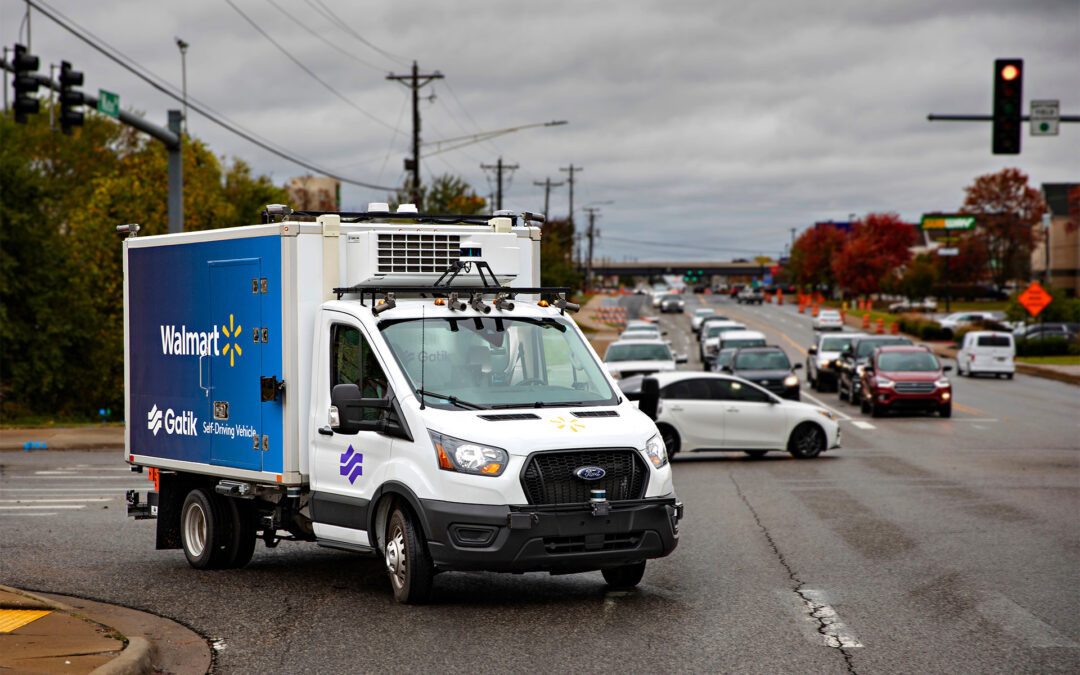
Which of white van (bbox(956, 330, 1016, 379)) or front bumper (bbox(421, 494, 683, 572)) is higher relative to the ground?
Answer: front bumper (bbox(421, 494, 683, 572))

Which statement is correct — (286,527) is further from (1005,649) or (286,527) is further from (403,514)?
(1005,649)

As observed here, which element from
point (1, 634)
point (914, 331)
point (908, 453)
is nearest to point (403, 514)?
point (1, 634)

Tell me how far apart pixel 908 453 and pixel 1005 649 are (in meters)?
15.4

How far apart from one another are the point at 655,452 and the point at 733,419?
12.8 metres

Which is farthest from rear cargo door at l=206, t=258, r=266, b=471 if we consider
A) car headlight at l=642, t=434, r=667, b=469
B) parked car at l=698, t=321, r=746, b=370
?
parked car at l=698, t=321, r=746, b=370

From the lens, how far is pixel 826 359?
42.2 m

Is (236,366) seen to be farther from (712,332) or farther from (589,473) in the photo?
(712,332)

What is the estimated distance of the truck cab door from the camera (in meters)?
9.61

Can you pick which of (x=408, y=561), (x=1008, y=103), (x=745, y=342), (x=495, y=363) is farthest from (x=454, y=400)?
(x=745, y=342)

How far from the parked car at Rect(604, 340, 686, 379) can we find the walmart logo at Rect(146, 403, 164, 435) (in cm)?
2052

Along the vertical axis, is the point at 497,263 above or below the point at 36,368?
above

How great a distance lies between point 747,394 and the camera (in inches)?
877

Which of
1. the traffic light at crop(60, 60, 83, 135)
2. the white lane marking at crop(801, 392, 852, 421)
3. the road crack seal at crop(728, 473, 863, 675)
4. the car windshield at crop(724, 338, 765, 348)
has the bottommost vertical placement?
the white lane marking at crop(801, 392, 852, 421)

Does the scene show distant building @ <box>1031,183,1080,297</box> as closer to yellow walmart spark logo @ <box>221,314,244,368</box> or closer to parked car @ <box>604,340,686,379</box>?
parked car @ <box>604,340,686,379</box>
